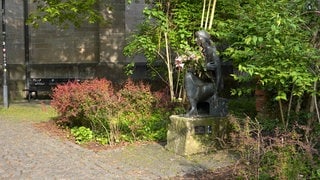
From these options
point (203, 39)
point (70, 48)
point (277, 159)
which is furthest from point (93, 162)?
point (70, 48)

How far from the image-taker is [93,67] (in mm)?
20109

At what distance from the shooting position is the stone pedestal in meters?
7.34

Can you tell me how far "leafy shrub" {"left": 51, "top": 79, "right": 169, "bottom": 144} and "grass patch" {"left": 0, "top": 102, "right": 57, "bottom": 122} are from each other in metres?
2.69

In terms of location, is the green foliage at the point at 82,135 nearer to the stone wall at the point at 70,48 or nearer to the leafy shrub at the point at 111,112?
the leafy shrub at the point at 111,112

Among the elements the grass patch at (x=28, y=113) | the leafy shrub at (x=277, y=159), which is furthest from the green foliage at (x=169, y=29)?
the leafy shrub at (x=277, y=159)

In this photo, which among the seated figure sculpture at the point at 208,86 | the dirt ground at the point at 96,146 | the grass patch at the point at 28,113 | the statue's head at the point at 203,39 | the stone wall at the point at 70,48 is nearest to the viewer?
the dirt ground at the point at 96,146

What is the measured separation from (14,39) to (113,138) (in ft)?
40.6

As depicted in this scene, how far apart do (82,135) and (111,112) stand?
0.89 meters

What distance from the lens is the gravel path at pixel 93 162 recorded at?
6.38 m

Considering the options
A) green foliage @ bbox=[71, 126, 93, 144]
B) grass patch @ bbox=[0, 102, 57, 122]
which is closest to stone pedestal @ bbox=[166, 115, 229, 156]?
green foliage @ bbox=[71, 126, 93, 144]

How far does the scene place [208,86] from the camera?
25.3ft

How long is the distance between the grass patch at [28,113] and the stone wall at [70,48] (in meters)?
3.28

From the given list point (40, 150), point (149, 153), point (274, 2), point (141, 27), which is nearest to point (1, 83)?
point (141, 27)

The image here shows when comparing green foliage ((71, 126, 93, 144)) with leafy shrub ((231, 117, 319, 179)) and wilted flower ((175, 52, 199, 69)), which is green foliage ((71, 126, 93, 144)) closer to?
wilted flower ((175, 52, 199, 69))
